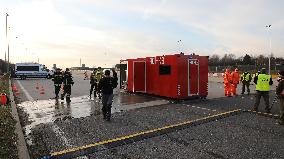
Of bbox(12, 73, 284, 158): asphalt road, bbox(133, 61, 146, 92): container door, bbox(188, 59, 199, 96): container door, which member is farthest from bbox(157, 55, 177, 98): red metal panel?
bbox(12, 73, 284, 158): asphalt road

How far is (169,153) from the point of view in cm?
679

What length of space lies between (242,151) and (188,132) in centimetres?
200

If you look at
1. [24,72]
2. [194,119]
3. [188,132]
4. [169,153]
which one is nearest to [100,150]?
[169,153]

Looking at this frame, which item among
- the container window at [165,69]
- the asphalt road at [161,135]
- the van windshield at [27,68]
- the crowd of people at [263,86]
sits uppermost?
the van windshield at [27,68]

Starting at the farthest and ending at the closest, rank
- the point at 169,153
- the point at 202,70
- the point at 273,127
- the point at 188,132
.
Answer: the point at 202,70 < the point at 273,127 < the point at 188,132 < the point at 169,153

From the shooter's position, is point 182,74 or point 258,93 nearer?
point 258,93

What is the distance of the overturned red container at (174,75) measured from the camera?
1531cm

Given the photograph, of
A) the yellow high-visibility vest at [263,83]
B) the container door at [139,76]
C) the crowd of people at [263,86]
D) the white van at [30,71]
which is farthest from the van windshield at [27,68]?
the yellow high-visibility vest at [263,83]

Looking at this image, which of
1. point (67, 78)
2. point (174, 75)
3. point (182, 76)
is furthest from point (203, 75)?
point (67, 78)

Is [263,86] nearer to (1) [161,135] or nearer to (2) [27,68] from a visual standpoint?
(1) [161,135]

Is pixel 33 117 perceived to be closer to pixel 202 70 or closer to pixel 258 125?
pixel 258 125

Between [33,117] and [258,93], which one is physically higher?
[258,93]

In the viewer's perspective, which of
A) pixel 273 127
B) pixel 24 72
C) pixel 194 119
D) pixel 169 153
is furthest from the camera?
pixel 24 72

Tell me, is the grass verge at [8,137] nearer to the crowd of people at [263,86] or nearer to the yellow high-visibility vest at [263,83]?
the crowd of people at [263,86]
